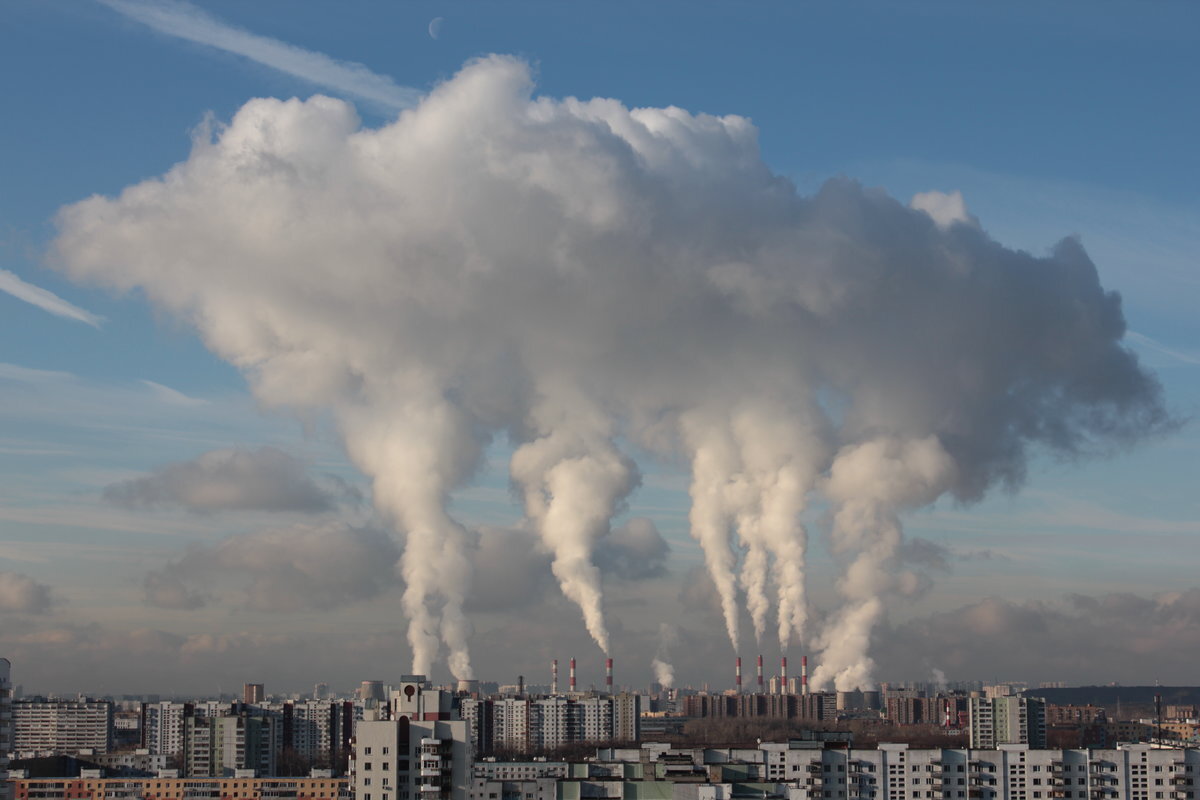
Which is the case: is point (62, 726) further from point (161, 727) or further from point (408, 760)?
point (408, 760)

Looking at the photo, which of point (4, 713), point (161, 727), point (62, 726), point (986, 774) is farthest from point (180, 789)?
point (62, 726)

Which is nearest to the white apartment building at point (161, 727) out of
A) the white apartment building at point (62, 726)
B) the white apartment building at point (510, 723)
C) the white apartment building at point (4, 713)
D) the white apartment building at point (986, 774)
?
the white apartment building at point (62, 726)

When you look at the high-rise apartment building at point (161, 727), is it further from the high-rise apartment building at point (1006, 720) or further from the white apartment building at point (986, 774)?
the white apartment building at point (986, 774)

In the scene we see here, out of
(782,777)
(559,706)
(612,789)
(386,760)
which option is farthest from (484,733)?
(386,760)

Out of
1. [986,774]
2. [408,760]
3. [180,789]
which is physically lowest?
[180,789]

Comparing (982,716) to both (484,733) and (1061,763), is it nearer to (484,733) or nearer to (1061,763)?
(484,733)
